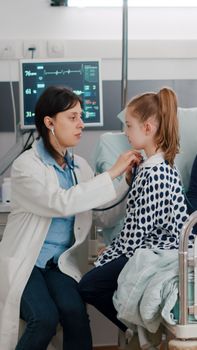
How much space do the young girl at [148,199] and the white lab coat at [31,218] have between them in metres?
0.12

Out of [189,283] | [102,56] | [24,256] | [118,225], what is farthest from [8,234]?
[102,56]

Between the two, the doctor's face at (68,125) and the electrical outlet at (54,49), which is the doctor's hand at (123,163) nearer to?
the doctor's face at (68,125)

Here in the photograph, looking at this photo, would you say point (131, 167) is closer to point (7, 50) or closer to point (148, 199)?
point (148, 199)

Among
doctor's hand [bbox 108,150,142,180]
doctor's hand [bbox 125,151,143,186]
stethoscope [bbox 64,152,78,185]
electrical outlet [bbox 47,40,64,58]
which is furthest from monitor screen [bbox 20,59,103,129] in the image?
doctor's hand [bbox 108,150,142,180]

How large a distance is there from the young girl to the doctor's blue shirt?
0.19 m

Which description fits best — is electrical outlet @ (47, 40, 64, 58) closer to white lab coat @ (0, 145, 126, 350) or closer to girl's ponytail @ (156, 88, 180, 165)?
white lab coat @ (0, 145, 126, 350)

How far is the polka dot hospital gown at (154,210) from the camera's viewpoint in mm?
2492

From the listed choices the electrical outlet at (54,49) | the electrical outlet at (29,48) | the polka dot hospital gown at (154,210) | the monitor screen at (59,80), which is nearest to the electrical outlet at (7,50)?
the electrical outlet at (29,48)

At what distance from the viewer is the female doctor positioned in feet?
8.22

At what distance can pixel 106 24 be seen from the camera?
12.1 feet

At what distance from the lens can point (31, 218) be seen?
264cm

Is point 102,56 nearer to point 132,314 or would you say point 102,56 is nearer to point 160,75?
point 160,75

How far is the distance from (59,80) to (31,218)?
91 centimetres

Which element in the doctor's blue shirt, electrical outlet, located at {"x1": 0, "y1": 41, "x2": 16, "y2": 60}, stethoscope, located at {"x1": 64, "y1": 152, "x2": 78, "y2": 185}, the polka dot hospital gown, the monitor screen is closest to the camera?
the polka dot hospital gown
